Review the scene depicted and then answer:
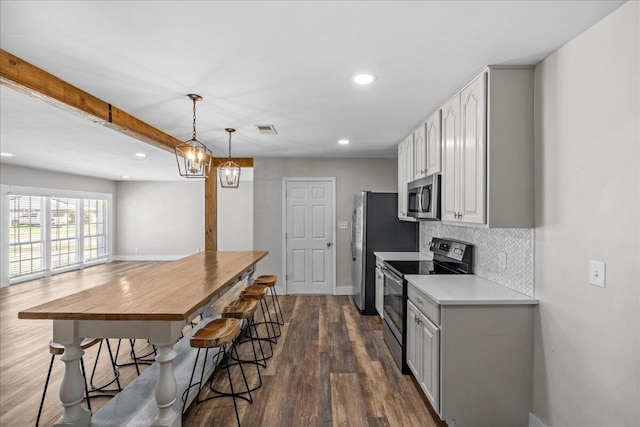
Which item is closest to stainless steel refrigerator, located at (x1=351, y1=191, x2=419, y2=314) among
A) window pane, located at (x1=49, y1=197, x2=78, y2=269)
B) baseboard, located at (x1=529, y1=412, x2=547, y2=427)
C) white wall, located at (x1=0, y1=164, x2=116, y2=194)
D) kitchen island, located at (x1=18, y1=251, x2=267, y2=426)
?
baseboard, located at (x1=529, y1=412, x2=547, y2=427)

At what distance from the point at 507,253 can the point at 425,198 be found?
0.91 m

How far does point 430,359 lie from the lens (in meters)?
2.34

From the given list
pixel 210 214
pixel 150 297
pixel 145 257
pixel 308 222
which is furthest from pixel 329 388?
pixel 145 257

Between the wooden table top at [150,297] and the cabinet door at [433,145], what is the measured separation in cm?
199

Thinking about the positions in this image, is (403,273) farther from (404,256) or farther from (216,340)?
(216,340)

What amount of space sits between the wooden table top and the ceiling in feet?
4.81

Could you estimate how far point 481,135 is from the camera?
7.43ft

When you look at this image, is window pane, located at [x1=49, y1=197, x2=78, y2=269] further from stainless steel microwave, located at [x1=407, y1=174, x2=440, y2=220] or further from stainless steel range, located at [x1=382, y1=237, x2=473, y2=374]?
stainless steel microwave, located at [x1=407, y1=174, x2=440, y2=220]

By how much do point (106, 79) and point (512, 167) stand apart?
9.28 feet

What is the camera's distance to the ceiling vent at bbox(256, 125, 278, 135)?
→ 148 inches

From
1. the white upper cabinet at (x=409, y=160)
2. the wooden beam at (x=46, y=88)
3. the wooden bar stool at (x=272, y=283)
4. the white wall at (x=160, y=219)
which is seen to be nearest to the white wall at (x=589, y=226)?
the white upper cabinet at (x=409, y=160)

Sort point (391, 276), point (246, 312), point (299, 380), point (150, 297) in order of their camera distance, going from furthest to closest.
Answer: point (391, 276)
point (299, 380)
point (246, 312)
point (150, 297)

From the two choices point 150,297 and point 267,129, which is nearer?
point 150,297

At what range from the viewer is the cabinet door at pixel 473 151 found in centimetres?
225
